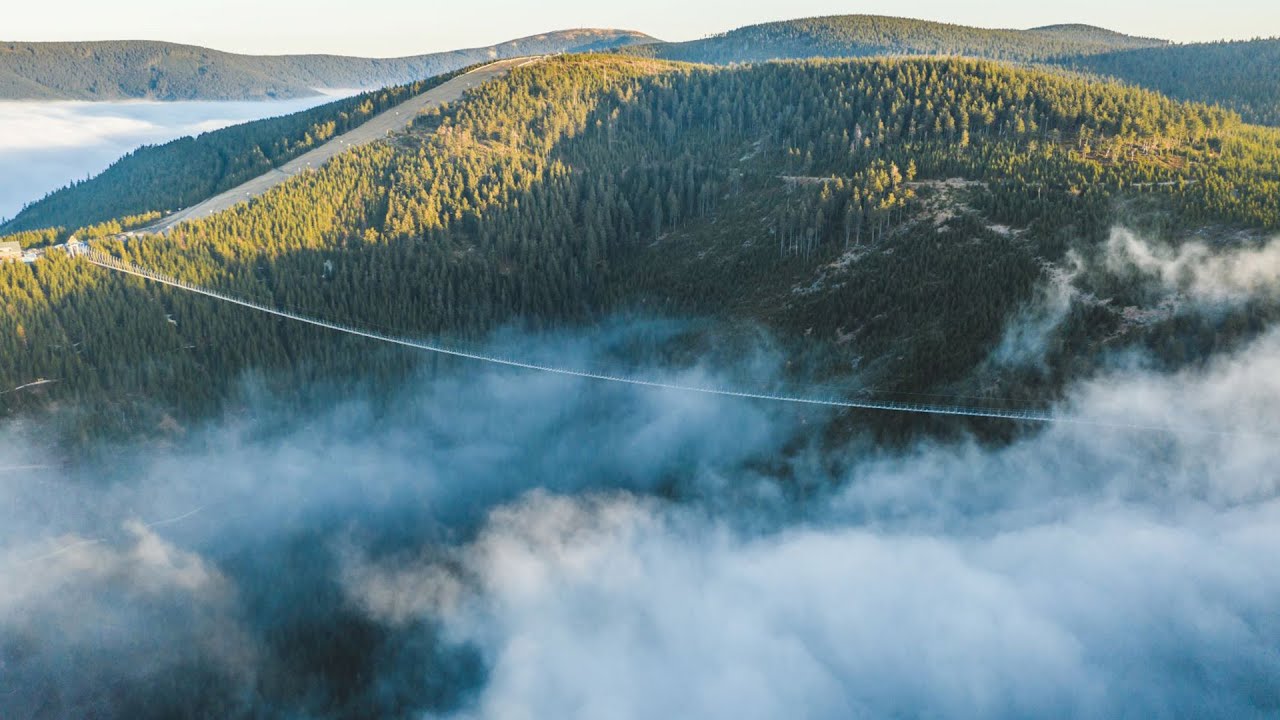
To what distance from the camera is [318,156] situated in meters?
177

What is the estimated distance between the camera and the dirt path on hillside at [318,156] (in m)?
156

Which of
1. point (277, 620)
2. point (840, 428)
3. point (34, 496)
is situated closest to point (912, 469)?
point (840, 428)

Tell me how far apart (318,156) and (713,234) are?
83.3 metres

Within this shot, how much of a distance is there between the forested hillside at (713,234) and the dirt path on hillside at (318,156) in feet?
21.7

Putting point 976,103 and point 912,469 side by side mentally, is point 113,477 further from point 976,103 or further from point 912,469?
point 976,103

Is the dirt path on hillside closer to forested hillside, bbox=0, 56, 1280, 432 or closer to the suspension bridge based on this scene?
forested hillside, bbox=0, 56, 1280, 432

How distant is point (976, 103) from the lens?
6137 inches

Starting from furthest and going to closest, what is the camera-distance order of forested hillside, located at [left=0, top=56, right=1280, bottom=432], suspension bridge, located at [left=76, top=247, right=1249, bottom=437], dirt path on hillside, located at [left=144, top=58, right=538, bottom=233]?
dirt path on hillside, located at [left=144, top=58, right=538, bottom=233]
forested hillside, located at [left=0, top=56, right=1280, bottom=432]
suspension bridge, located at [left=76, top=247, right=1249, bottom=437]

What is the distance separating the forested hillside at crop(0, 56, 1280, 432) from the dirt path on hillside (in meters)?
6.61

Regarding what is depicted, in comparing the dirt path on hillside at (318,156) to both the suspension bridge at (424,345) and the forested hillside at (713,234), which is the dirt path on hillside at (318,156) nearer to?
the forested hillside at (713,234)

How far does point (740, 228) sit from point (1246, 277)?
70985 millimetres

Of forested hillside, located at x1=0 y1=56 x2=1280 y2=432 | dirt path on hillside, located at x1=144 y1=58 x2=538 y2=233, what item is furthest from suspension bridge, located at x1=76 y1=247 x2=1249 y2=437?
dirt path on hillside, located at x1=144 y1=58 x2=538 y2=233

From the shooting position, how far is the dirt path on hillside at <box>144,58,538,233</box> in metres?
156

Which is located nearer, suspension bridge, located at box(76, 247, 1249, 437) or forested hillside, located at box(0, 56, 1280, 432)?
suspension bridge, located at box(76, 247, 1249, 437)
